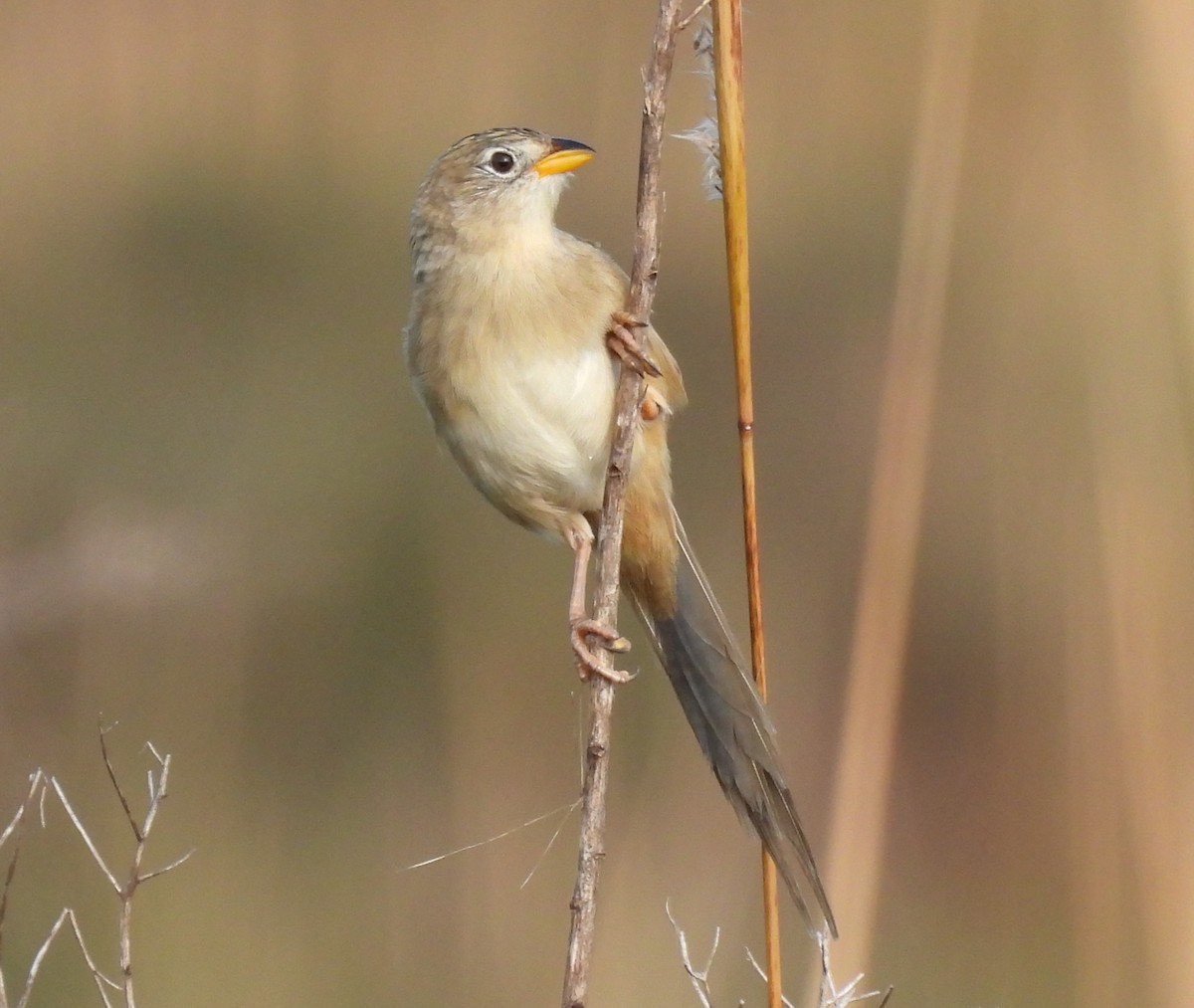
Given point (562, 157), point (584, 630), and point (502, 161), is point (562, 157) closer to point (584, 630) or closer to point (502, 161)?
point (502, 161)

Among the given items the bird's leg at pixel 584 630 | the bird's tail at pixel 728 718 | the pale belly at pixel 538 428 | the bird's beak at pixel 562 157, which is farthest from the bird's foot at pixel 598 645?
the bird's beak at pixel 562 157

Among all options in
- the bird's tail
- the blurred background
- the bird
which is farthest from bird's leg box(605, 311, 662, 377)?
the blurred background

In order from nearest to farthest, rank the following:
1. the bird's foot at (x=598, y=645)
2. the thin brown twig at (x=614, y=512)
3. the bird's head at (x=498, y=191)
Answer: the thin brown twig at (x=614, y=512) < the bird's foot at (x=598, y=645) < the bird's head at (x=498, y=191)

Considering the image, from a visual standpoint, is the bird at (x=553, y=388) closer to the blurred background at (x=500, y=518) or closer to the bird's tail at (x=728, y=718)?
the bird's tail at (x=728, y=718)

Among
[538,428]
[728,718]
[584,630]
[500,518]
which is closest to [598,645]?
[584,630]

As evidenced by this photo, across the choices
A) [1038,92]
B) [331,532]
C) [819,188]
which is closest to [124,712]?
[331,532]

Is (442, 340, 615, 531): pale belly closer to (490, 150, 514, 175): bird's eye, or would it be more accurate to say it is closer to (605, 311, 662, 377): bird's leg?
(605, 311, 662, 377): bird's leg
